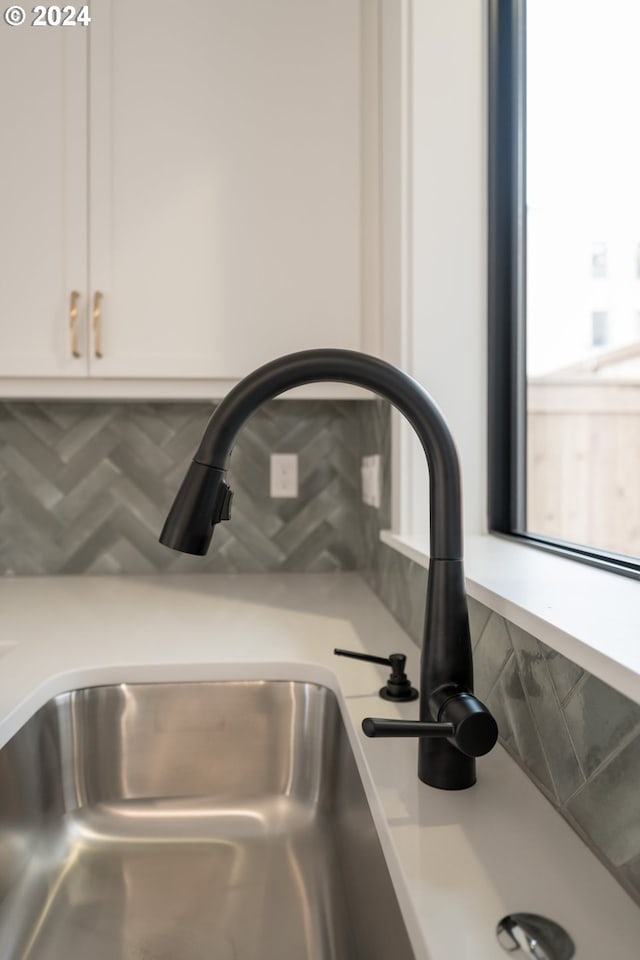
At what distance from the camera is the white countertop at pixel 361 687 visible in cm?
45

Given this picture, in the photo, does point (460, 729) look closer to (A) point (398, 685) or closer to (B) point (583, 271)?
(A) point (398, 685)

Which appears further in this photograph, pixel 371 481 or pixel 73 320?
pixel 371 481

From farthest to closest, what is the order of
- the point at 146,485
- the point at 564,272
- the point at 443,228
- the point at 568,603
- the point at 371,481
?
the point at 146,485
the point at 371,481
the point at 564,272
the point at 443,228
the point at 568,603

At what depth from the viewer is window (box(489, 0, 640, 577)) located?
1235 mm

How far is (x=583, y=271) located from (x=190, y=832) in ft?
4.22

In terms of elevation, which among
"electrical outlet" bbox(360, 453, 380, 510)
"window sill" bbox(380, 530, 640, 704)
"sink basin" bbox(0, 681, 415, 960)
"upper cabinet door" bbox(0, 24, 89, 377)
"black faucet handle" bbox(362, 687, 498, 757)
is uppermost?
"upper cabinet door" bbox(0, 24, 89, 377)

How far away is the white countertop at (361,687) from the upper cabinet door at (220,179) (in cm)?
52

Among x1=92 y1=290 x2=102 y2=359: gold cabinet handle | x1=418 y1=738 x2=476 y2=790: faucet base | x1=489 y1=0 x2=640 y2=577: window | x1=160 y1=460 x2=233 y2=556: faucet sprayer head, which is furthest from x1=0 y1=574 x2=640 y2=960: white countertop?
x1=92 y1=290 x2=102 y2=359: gold cabinet handle

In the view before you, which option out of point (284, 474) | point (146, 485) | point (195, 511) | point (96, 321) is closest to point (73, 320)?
point (96, 321)

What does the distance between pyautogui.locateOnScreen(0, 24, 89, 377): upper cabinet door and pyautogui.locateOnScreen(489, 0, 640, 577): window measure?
86cm

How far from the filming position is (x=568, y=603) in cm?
63

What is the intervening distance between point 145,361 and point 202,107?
56 centimetres

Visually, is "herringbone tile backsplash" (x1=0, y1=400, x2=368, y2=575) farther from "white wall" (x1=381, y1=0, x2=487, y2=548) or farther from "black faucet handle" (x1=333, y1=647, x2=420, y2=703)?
"black faucet handle" (x1=333, y1=647, x2=420, y2=703)

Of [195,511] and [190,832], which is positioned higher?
[195,511]
